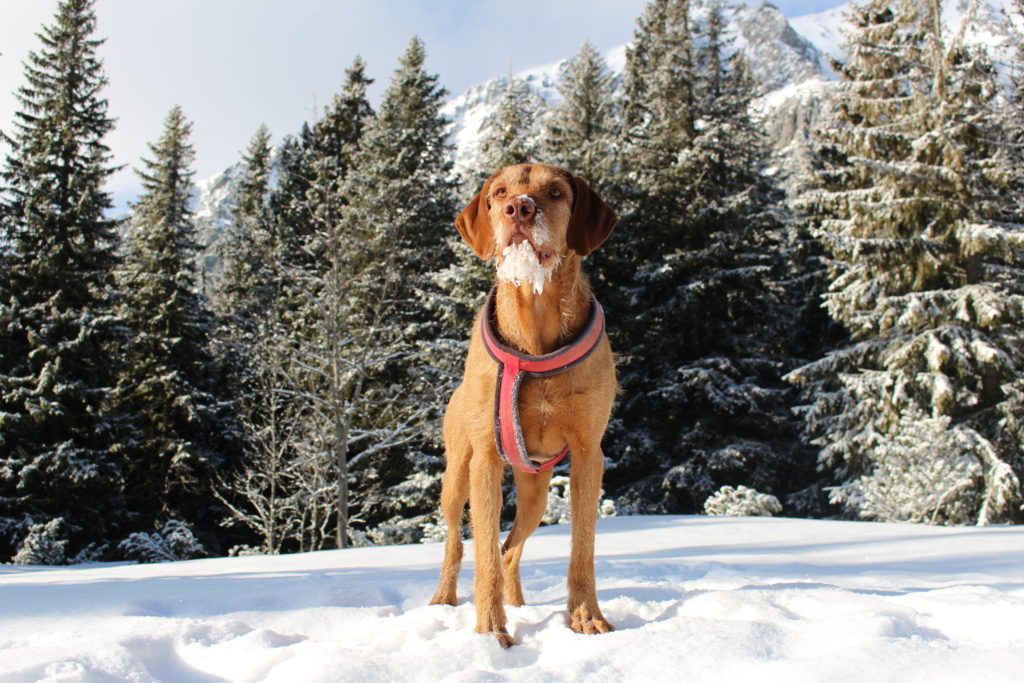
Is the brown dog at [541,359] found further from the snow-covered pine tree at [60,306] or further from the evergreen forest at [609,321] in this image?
the snow-covered pine tree at [60,306]

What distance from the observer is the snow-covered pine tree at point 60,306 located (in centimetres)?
1694

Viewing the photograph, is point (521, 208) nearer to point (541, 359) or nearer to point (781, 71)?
point (541, 359)

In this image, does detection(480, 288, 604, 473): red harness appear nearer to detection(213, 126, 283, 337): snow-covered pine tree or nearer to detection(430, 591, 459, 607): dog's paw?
detection(430, 591, 459, 607): dog's paw

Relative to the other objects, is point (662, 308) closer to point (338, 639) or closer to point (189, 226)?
point (189, 226)

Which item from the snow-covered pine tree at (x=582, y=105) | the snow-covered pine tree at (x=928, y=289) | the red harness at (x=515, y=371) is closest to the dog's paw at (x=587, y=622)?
the red harness at (x=515, y=371)

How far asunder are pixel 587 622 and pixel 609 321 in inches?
712

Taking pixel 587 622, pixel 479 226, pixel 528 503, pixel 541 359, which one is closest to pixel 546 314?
pixel 541 359

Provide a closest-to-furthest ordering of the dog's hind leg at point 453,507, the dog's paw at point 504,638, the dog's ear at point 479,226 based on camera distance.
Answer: the dog's paw at point 504,638 → the dog's ear at point 479,226 → the dog's hind leg at point 453,507

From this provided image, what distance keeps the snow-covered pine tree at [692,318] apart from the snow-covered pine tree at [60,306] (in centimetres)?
1462

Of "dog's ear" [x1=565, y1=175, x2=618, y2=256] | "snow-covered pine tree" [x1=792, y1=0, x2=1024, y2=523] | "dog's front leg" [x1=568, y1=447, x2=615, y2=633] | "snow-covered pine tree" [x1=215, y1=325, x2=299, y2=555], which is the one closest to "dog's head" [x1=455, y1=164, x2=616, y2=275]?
"dog's ear" [x1=565, y1=175, x2=618, y2=256]

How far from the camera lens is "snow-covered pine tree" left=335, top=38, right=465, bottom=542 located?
1708 cm

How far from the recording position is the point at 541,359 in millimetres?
2701

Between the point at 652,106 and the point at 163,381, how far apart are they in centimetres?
1934

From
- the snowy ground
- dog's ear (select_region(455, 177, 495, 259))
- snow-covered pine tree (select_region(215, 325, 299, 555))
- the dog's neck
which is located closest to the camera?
A: the snowy ground
